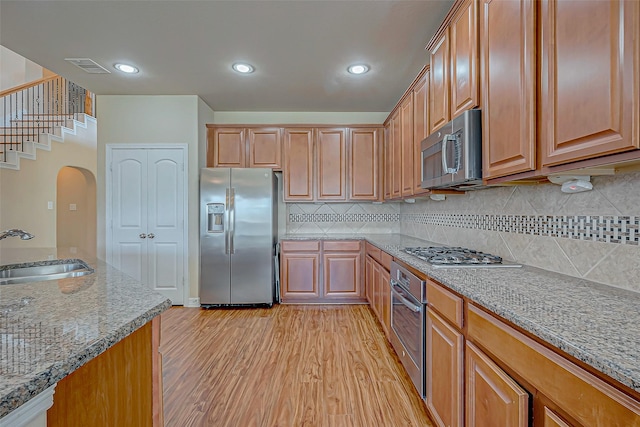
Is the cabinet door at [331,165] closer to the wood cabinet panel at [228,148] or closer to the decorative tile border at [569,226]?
the wood cabinet panel at [228,148]

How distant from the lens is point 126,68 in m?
3.07

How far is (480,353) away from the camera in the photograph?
3.89ft

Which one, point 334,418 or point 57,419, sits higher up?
point 57,419

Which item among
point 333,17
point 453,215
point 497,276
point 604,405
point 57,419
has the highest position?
point 333,17

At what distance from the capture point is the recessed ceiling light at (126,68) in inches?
119

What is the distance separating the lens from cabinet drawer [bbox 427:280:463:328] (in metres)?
1.36

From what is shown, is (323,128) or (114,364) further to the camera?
(323,128)

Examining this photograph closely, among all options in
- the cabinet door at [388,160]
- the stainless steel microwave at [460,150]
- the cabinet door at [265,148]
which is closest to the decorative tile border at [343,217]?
the cabinet door at [388,160]

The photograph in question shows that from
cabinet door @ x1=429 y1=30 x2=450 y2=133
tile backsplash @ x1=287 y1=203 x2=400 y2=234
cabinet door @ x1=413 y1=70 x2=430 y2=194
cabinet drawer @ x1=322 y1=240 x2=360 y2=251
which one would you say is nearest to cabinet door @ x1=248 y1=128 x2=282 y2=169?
tile backsplash @ x1=287 y1=203 x2=400 y2=234

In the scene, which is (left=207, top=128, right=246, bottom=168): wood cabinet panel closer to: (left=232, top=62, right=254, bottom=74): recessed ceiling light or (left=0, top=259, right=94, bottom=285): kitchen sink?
(left=232, top=62, right=254, bottom=74): recessed ceiling light

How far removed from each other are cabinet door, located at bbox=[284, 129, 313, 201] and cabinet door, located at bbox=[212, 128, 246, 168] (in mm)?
594

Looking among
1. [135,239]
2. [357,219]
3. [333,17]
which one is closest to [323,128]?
[357,219]

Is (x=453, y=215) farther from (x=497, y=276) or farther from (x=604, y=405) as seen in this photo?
(x=604, y=405)

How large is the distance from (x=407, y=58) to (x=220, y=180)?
244 centimetres
